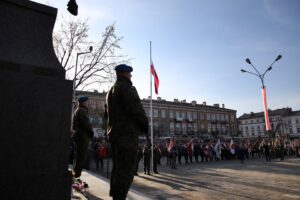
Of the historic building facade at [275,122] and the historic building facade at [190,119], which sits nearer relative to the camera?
the historic building facade at [190,119]

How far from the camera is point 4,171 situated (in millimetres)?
2232

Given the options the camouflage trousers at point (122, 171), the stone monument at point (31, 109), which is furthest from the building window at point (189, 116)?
the stone monument at point (31, 109)

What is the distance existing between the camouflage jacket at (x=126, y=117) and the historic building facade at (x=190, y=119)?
6807 cm

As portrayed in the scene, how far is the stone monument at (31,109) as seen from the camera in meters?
2.30

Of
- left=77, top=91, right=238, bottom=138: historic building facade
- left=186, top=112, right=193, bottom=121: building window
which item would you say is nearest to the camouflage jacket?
left=77, top=91, right=238, bottom=138: historic building facade

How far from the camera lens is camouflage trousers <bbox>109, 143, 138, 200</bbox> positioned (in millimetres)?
3076

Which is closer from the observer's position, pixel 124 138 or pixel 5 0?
pixel 5 0

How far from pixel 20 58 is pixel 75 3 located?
2.08m

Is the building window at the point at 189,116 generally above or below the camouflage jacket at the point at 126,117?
above

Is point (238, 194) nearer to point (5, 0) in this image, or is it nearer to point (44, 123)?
point (44, 123)

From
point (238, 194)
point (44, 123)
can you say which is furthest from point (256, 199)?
point (44, 123)

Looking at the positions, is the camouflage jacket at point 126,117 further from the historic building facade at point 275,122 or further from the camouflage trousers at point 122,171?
the historic building facade at point 275,122

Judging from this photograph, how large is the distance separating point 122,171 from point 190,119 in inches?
3417

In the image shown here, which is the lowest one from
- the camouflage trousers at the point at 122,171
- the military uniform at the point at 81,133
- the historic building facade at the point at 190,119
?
the camouflage trousers at the point at 122,171
